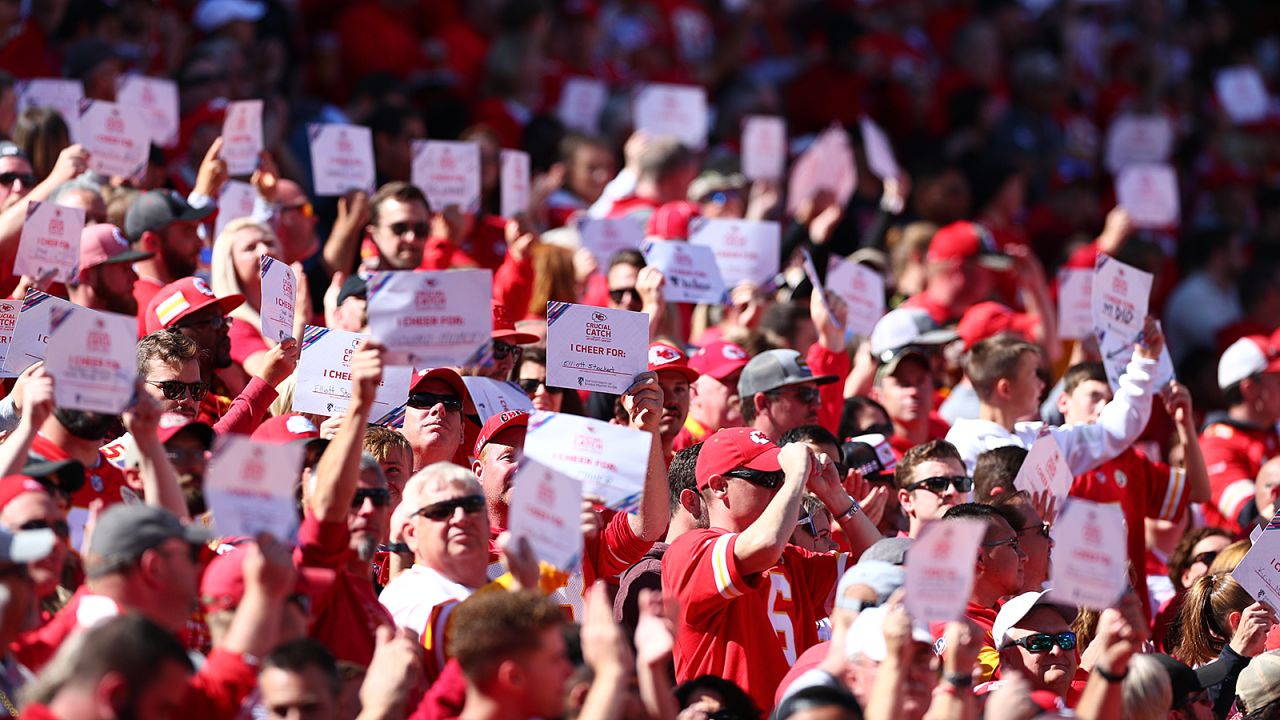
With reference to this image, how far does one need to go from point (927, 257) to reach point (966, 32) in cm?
570

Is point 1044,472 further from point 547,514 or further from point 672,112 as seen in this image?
point 672,112

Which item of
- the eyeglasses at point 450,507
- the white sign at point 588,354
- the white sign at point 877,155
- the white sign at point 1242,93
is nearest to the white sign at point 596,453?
the eyeglasses at point 450,507

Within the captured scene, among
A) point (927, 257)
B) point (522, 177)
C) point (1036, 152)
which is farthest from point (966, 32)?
point (522, 177)

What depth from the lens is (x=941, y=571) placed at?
4.90m

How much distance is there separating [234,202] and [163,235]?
2.88 feet

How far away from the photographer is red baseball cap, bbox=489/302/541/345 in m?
7.61

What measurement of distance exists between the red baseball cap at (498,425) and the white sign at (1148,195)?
6968mm

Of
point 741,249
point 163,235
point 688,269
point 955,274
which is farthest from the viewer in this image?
point 955,274

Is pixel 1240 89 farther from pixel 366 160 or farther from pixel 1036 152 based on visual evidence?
pixel 366 160

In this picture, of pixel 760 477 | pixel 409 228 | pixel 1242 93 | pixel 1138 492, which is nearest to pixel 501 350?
pixel 409 228

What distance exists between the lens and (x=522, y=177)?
33.1 ft

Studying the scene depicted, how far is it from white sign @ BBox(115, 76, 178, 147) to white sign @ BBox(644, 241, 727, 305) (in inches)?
103

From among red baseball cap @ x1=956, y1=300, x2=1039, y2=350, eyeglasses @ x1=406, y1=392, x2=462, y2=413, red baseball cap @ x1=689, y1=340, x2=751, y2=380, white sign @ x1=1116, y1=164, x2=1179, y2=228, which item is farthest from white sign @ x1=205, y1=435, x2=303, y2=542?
white sign @ x1=1116, y1=164, x2=1179, y2=228

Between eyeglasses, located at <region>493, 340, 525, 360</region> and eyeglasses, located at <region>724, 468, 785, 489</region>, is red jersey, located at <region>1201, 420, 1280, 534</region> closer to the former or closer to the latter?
eyeglasses, located at <region>724, 468, 785, 489</region>
